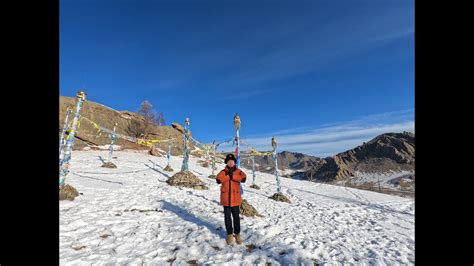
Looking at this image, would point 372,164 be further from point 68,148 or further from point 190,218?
point 68,148

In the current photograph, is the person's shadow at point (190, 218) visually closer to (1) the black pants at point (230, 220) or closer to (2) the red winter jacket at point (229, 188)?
(1) the black pants at point (230, 220)

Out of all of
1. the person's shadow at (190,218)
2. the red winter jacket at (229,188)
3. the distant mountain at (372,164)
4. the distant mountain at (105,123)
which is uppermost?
the distant mountain at (105,123)

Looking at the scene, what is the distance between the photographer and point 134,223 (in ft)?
20.6

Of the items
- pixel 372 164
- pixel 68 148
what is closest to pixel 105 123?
pixel 68 148

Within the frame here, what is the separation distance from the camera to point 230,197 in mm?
5336

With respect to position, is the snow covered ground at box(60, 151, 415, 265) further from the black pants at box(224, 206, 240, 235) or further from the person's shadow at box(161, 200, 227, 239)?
the black pants at box(224, 206, 240, 235)

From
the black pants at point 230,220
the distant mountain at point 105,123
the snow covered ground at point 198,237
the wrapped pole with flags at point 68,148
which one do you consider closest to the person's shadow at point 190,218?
the snow covered ground at point 198,237

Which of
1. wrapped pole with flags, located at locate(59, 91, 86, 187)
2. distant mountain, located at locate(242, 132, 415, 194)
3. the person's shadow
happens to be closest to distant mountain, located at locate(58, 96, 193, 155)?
distant mountain, located at locate(242, 132, 415, 194)

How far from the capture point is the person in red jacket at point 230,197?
5297mm

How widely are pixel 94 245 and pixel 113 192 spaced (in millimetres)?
5475

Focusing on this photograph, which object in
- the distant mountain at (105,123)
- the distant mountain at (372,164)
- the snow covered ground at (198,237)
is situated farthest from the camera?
the distant mountain at (372,164)

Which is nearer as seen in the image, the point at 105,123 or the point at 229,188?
the point at 229,188
